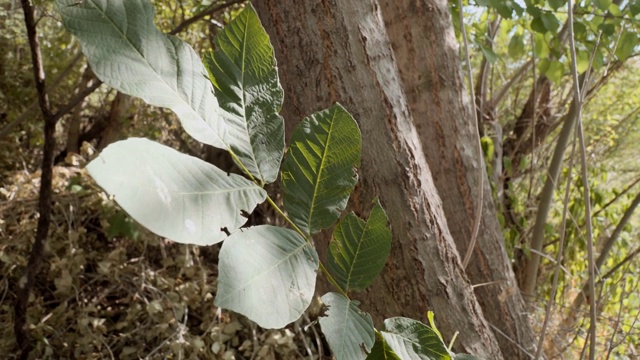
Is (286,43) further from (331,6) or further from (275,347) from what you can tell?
(275,347)

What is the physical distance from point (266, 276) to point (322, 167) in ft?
0.37

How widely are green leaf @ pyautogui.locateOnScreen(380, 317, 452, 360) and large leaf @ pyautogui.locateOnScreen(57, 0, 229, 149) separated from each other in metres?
0.19

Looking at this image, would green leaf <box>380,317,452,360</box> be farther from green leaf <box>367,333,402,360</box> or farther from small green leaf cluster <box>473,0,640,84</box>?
small green leaf cluster <box>473,0,640,84</box>

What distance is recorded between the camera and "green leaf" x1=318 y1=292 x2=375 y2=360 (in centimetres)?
38

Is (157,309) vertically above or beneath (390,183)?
beneath

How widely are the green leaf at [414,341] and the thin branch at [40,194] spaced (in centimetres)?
125

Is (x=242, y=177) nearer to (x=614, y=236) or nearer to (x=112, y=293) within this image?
(x=112, y=293)

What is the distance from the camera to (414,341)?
45 cm

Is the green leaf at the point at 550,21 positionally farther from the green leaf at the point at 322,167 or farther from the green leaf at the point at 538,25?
the green leaf at the point at 322,167

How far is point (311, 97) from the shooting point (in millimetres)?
814

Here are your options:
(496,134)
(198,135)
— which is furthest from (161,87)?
(496,134)

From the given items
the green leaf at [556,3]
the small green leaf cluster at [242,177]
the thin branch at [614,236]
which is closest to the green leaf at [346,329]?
the small green leaf cluster at [242,177]

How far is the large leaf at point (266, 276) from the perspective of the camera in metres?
0.31

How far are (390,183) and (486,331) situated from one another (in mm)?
270
